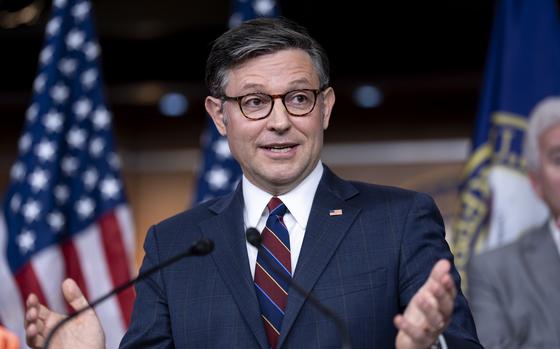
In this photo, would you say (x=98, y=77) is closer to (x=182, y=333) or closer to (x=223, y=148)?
(x=223, y=148)

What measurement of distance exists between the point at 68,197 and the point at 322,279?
2.33 m

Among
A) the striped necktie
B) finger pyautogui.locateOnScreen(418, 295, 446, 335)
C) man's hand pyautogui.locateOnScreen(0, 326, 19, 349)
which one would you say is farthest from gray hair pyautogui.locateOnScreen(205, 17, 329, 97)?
man's hand pyautogui.locateOnScreen(0, 326, 19, 349)

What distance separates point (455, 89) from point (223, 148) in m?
2.37

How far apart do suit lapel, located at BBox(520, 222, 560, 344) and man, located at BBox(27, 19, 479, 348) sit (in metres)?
1.41

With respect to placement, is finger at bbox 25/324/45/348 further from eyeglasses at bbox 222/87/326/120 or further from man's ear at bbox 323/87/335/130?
man's ear at bbox 323/87/335/130

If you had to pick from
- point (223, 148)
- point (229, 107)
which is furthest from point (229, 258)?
point (223, 148)

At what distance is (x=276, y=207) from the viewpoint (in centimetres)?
205

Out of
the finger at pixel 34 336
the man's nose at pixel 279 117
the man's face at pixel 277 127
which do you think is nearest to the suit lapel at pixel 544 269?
the man's face at pixel 277 127

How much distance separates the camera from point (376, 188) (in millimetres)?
2086

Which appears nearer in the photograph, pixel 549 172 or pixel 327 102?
pixel 327 102

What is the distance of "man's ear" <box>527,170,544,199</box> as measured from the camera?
141 inches

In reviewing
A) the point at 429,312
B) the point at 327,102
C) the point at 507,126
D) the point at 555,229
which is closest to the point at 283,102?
the point at 327,102

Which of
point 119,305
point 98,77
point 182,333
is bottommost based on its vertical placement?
point 119,305

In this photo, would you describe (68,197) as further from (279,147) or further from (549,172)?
(279,147)
